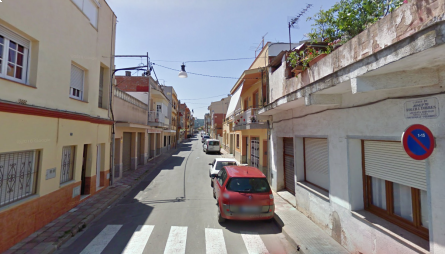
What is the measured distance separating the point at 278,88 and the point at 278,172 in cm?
364

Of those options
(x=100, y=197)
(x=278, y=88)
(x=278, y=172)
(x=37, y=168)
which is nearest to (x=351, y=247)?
(x=278, y=172)

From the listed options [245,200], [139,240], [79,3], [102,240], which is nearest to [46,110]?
[102,240]

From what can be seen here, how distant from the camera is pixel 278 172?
9.32 metres

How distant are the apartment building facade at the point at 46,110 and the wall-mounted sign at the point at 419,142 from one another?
7.45 meters

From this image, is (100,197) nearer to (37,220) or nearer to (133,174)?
(37,220)

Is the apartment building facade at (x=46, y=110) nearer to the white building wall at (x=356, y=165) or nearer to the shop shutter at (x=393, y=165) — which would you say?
the white building wall at (x=356, y=165)

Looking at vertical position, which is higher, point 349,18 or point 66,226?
point 349,18

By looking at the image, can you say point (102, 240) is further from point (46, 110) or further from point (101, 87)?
point (101, 87)

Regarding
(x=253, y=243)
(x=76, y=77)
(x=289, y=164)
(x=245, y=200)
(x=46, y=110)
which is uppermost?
(x=76, y=77)

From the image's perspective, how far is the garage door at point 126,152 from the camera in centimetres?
1412

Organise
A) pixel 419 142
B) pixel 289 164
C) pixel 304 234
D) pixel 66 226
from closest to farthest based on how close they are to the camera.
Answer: pixel 419 142
pixel 304 234
pixel 66 226
pixel 289 164

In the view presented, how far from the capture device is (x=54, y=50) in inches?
248

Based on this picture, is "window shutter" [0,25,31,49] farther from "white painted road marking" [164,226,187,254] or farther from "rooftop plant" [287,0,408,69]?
"rooftop plant" [287,0,408,69]

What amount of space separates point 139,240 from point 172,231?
0.87 m
